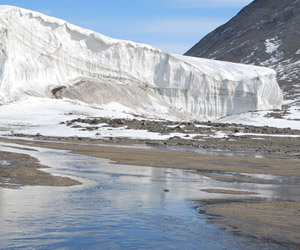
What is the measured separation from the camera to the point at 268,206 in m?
10.8

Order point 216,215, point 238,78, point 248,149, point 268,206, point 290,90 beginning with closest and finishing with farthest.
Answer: point 216,215 < point 268,206 < point 248,149 < point 238,78 < point 290,90

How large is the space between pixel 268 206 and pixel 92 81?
47.2 metres

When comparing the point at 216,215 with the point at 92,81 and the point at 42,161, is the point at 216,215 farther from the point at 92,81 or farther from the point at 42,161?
the point at 92,81

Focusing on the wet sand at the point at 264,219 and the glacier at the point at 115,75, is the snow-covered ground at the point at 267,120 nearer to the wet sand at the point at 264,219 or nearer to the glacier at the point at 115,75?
the glacier at the point at 115,75

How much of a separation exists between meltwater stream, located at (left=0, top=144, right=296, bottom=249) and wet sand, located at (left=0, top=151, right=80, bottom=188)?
608 mm

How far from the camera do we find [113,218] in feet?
29.7

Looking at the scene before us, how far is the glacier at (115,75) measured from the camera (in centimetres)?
5056

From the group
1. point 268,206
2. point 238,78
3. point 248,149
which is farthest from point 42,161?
point 238,78

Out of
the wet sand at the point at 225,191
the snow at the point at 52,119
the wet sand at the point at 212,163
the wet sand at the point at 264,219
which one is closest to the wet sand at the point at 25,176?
the wet sand at the point at 225,191

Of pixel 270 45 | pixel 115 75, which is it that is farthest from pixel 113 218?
pixel 270 45

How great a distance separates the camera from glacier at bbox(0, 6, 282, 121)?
1991 inches

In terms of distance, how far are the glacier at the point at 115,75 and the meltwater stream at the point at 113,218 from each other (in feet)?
119

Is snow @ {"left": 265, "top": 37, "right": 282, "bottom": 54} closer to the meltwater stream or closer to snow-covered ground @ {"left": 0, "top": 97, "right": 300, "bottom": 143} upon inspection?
snow-covered ground @ {"left": 0, "top": 97, "right": 300, "bottom": 143}

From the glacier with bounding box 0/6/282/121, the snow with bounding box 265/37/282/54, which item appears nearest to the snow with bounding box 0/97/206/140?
the glacier with bounding box 0/6/282/121
